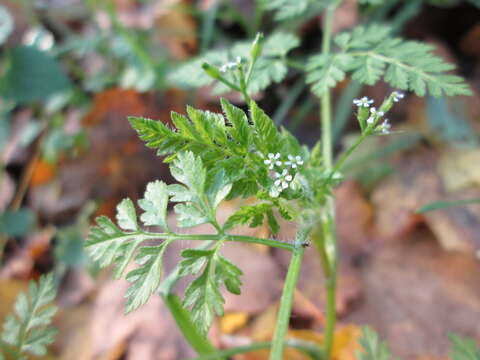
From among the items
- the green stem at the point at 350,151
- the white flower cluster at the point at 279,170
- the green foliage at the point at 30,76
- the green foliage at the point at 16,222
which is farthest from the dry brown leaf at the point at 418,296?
the green foliage at the point at 30,76

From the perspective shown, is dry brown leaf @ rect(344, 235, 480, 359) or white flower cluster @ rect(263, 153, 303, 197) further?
dry brown leaf @ rect(344, 235, 480, 359)

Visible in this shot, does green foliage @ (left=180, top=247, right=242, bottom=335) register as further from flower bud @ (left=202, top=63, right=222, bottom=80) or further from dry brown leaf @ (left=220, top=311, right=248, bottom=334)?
dry brown leaf @ (left=220, top=311, right=248, bottom=334)

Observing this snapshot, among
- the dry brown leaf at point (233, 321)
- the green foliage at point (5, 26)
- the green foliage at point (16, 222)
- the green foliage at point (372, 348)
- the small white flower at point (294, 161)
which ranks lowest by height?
the green foliage at point (372, 348)

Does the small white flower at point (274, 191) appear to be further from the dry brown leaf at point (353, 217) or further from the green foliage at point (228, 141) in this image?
the dry brown leaf at point (353, 217)

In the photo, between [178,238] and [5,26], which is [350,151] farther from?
[5,26]

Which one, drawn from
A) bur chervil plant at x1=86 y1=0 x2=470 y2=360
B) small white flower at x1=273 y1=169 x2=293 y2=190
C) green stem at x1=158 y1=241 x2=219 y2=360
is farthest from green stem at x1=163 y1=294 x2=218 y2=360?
small white flower at x1=273 y1=169 x2=293 y2=190

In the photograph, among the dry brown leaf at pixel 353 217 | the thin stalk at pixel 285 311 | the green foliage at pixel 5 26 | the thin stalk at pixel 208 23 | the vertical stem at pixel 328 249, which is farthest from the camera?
the thin stalk at pixel 208 23

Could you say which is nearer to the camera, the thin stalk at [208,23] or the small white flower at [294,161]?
the small white flower at [294,161]
